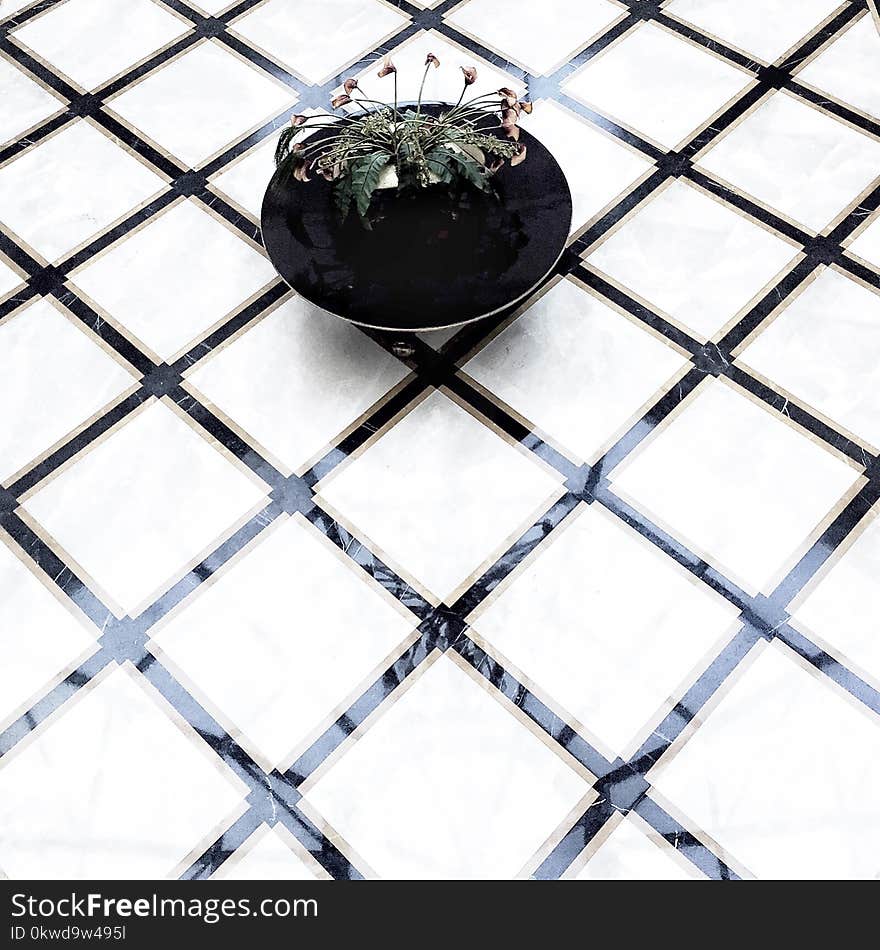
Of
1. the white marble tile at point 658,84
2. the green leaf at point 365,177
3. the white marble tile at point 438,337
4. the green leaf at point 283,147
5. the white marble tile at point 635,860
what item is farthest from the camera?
the white marble tile at point 658,84

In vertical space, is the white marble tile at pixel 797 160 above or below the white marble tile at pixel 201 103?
above

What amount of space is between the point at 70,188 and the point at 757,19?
1986mm

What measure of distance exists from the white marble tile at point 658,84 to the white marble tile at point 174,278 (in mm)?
1040

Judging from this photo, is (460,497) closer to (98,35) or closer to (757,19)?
(757,19)

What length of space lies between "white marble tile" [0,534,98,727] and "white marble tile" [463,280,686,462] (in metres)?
1.00

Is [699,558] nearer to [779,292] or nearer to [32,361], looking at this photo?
[779,292]

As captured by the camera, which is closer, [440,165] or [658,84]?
[440,165]

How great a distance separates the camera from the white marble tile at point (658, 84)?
257 cm

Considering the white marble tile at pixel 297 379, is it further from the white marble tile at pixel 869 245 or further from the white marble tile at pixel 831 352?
the white marble tile at pixel 869 245

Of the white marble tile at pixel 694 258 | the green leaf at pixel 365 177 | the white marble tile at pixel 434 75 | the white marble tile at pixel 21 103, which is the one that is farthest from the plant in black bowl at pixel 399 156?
the white marble tile at pixel 21 103

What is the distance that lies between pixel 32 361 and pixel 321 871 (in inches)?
52.4

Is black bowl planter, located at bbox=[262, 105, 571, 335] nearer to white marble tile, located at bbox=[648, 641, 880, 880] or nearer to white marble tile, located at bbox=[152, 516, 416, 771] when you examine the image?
white marble tile, located at bbox=[152, 516, 416, 771]

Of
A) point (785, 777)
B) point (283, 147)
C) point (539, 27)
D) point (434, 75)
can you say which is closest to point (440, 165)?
point (283, 147)

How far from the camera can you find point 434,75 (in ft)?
A: 8.79
